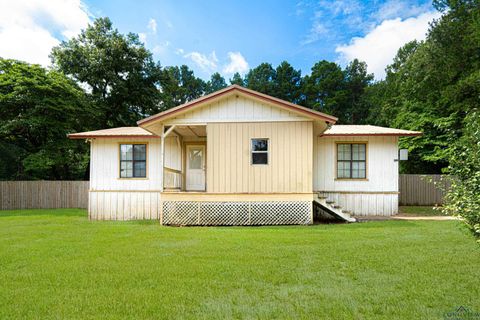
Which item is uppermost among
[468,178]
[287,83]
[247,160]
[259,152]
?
[287,83]

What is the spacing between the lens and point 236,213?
9930 mm

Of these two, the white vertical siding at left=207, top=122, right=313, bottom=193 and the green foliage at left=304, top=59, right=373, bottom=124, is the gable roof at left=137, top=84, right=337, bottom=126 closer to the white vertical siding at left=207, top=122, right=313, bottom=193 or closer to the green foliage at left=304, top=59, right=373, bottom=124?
the white vertical siding at left=207, top=122, right=313, bottom=193

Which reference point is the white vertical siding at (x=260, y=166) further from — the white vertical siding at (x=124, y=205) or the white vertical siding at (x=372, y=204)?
the white vertical siding at (x=124, y=205)

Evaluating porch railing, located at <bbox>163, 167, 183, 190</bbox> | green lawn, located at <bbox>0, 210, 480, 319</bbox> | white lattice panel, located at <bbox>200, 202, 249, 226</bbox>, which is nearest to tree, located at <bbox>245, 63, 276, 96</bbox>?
porch railing, located at <bbox>163, 167, 183, 190</bbox>

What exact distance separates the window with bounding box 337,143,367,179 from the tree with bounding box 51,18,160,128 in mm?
17741

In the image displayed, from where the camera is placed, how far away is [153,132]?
11211 mm

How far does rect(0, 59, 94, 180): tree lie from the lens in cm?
1720

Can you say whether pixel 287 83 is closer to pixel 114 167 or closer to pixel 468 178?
pixel 114 167

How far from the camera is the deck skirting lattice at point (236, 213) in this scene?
9.77 meters

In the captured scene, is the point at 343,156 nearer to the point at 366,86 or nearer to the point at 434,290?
the point at 434,290

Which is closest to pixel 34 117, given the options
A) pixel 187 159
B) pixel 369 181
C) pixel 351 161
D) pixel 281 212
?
pixel 187 159

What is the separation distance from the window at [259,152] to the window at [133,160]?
195 inches

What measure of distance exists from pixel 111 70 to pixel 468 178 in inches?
989

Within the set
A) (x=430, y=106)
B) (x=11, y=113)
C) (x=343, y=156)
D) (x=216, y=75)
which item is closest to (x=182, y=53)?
(x=216, y=75)
